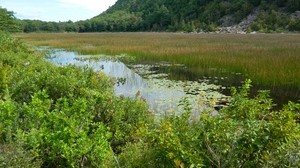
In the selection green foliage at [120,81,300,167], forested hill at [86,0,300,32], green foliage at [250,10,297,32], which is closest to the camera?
green foliage at [120,81,300,167]

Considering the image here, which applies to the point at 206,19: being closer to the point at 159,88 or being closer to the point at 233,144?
the point at 159,88

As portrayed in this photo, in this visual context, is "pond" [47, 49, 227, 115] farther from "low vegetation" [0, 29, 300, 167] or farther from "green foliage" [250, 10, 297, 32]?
"green foliage" [250, 10, 297, 32]


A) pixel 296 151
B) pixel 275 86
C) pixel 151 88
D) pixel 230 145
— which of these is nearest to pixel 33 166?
pixel 230 145

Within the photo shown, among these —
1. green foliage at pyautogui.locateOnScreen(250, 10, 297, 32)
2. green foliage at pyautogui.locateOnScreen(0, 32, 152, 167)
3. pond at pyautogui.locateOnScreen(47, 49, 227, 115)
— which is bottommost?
pond at pyautogui.locateOnScreen(47, 49, 227, 115)

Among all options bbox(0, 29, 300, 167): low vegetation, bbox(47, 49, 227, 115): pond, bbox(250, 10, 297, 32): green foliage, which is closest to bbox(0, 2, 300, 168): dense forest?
bbox(0, 29, 300, 167): low vegetation

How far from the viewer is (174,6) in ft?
476

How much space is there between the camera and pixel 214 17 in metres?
112

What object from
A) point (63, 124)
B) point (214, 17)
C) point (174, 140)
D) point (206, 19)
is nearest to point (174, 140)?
point (174, 140)

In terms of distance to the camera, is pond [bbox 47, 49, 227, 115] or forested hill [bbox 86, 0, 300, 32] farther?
forested hill [bbox 86, 0, 300, 32]

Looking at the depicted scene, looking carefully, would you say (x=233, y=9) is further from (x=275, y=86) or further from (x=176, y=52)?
(x=275, y=86)

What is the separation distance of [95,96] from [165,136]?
370cm

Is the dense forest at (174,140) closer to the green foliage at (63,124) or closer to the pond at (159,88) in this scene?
the green foliage at (63,124)

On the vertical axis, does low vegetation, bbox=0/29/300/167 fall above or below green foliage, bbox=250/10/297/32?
below

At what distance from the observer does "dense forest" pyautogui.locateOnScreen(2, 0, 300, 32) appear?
294ft
